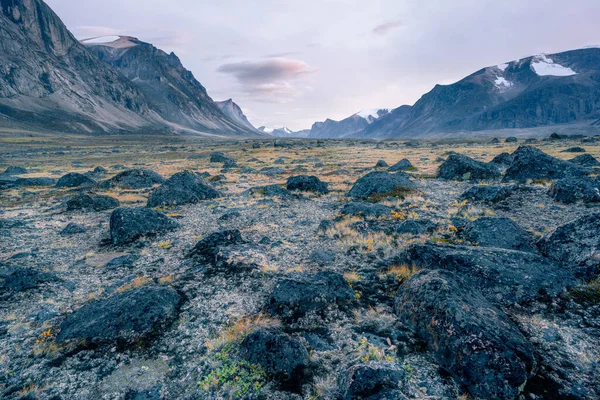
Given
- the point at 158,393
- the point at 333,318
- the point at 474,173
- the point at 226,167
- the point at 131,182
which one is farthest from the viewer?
the point at 226,167

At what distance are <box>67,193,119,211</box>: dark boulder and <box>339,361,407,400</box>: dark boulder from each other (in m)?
24.5

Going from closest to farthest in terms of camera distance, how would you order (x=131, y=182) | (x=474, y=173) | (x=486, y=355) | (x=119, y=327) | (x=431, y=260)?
(x=486, y=355) < (x=119, y=327) < (x=431, y=260) < (x=474, y=173) < (x=131, y=182)

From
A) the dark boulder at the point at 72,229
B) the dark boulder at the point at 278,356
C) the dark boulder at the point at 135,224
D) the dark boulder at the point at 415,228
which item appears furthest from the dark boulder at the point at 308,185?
the dark boulder at the point at 278,356

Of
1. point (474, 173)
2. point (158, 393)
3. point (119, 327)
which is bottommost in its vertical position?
point (158, 393)

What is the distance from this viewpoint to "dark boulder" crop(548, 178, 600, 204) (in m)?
17.6

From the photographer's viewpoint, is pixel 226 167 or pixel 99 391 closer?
pixel 99 391

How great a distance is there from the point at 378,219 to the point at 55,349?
53.4 ft

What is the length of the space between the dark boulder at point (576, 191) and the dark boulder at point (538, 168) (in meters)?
7.58

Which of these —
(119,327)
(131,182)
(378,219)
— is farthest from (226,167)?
(119,327)

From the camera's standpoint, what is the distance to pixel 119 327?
27.2 ft

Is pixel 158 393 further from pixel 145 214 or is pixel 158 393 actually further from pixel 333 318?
pixel 145 214

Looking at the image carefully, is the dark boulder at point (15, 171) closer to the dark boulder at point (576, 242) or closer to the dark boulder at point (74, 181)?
the dark boulder at point (74, 181)

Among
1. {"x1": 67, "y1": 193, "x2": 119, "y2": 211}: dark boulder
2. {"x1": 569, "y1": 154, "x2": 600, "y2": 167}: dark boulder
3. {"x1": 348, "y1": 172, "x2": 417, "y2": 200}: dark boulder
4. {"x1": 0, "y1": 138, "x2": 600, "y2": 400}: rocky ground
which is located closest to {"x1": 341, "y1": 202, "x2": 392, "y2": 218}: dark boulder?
{"x1": 0, "y1": 138, "x2": 600, "y2": 400}: rocky ground

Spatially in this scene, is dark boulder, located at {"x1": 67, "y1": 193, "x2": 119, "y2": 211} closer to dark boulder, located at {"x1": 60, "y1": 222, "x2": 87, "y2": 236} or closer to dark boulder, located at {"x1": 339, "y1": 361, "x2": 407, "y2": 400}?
dark boulder, located at {"x1": 60, "y1": 222, "x2": 87, "y2": 236}
